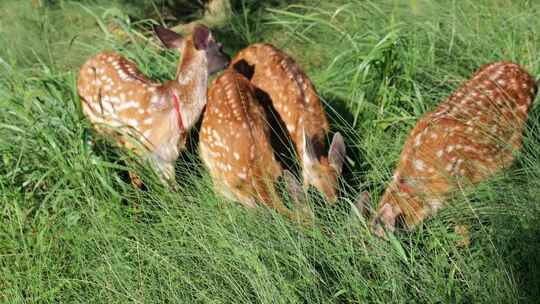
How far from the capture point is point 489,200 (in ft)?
11.1

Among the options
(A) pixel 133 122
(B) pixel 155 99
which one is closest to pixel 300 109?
(B) pixel 155 99

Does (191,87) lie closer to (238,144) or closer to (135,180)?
(238,144)

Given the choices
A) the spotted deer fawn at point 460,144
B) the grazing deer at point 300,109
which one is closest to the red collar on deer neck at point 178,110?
the grazing deer at point 300,109

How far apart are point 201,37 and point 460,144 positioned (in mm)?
1654

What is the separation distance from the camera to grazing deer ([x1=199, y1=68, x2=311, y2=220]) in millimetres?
4082

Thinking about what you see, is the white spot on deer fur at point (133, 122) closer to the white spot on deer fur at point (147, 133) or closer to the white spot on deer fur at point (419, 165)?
the white spot on deer fur at point (147, 133)

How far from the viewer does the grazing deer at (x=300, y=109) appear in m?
4.09

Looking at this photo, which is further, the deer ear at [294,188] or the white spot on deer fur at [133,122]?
the white spot on deer fur at [133,122]

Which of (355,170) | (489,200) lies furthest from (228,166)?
(489,200)

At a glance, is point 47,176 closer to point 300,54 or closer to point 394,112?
point 394,112

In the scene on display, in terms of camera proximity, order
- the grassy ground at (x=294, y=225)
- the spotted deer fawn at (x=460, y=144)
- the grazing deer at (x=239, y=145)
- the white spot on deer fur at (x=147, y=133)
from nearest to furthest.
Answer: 1. the grassy ground at (x=294, y=225)
2. the spotted deer fawn at (x=460, y=144)
3. the grazing deer at (x=239, y=145)
4. the white spot on deer fur at (x=147, y=133)

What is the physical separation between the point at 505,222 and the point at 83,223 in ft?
6.46

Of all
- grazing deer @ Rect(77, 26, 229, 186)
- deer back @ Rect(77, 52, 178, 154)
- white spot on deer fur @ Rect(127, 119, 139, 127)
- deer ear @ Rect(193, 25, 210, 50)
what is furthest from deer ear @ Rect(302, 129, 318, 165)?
white spot on deer fur @ Rect(127, 119, 139, 127)

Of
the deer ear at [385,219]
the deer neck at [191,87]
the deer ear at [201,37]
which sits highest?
the deer ear at [201,37]
